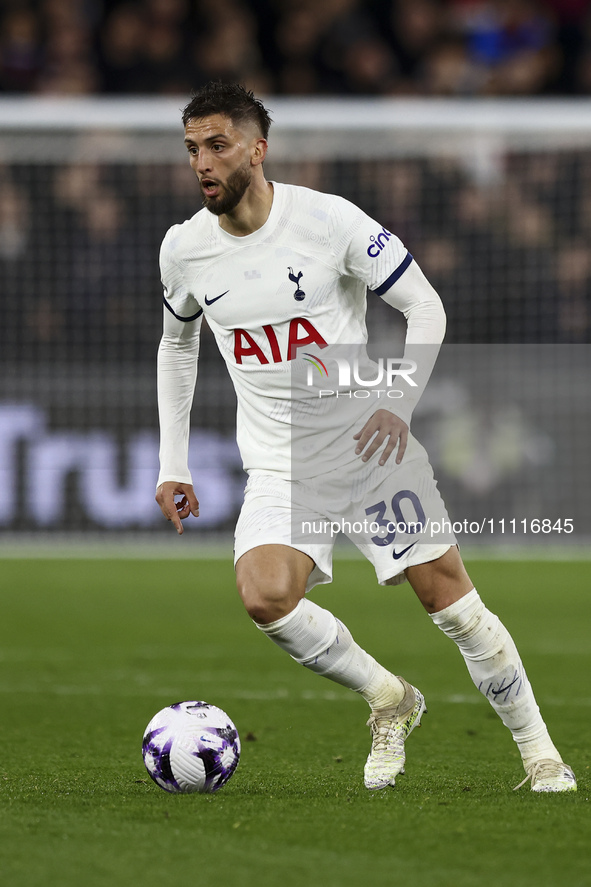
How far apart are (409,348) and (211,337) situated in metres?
8.33

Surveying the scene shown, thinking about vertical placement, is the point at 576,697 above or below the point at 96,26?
below

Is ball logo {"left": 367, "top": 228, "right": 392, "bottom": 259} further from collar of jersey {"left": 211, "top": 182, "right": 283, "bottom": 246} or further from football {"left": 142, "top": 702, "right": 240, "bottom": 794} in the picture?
football {"left": 142, "top": 702, "right": 240, "bottom": 794}

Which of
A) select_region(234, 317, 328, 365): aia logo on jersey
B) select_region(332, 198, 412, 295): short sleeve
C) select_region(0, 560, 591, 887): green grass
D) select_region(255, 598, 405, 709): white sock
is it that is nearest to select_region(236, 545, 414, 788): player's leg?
select_region(255, 598, 405, 709): white sock

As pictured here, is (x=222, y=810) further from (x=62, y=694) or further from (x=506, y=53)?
(x=506, y=53)

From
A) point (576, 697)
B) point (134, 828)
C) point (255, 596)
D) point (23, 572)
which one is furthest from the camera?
point (23, 572)

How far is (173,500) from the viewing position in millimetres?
4926

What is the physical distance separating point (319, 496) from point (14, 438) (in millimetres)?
8609

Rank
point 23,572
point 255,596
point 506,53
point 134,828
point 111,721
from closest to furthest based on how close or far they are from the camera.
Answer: point 134,828 < point 255,596 < point 111,721 < point 23,572 < point 506,53

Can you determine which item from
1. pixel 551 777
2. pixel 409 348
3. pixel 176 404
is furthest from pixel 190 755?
pixel 409 348

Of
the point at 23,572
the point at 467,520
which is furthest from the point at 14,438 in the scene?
the point at 467,520

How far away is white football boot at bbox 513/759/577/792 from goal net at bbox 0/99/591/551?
330 inches

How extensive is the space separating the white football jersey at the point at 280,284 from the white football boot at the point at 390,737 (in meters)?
0.89

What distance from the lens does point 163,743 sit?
14.3 ft

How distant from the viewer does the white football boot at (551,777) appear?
439cm
